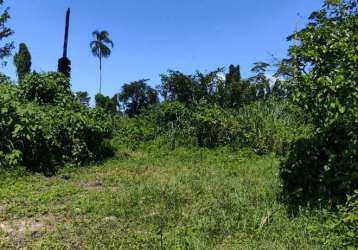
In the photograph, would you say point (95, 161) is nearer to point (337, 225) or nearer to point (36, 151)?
point (36, 151)

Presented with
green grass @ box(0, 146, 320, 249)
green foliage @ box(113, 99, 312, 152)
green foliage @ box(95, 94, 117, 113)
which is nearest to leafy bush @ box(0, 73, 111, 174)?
green grass @ box(0, 146, 320, 249)

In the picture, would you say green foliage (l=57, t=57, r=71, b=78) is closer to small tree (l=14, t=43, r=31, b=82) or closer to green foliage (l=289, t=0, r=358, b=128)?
green foliage (l=289, t=0, r=358, b=128)

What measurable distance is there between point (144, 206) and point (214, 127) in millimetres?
6220

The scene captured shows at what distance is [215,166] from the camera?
10359 mm

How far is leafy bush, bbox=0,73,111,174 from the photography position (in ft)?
31.0

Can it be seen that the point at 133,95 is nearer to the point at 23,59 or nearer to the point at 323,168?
the point at 23,59

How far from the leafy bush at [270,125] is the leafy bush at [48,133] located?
→ 131 inches

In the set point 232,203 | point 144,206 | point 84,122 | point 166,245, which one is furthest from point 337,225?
point 84,122

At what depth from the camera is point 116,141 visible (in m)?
13.6

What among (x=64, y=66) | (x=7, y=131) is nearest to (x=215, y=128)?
(x=7, y=131)

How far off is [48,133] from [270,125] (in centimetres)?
523

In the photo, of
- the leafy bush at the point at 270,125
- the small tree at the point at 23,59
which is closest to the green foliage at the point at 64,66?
the leafy bush at the point at 270,125

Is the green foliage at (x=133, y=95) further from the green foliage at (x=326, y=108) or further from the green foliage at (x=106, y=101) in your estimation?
the green foliage at (x=326, y=108)

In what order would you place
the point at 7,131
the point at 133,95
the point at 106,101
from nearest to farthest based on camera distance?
the point at 7,131 < the point at 133,95 < the point at 106,101
